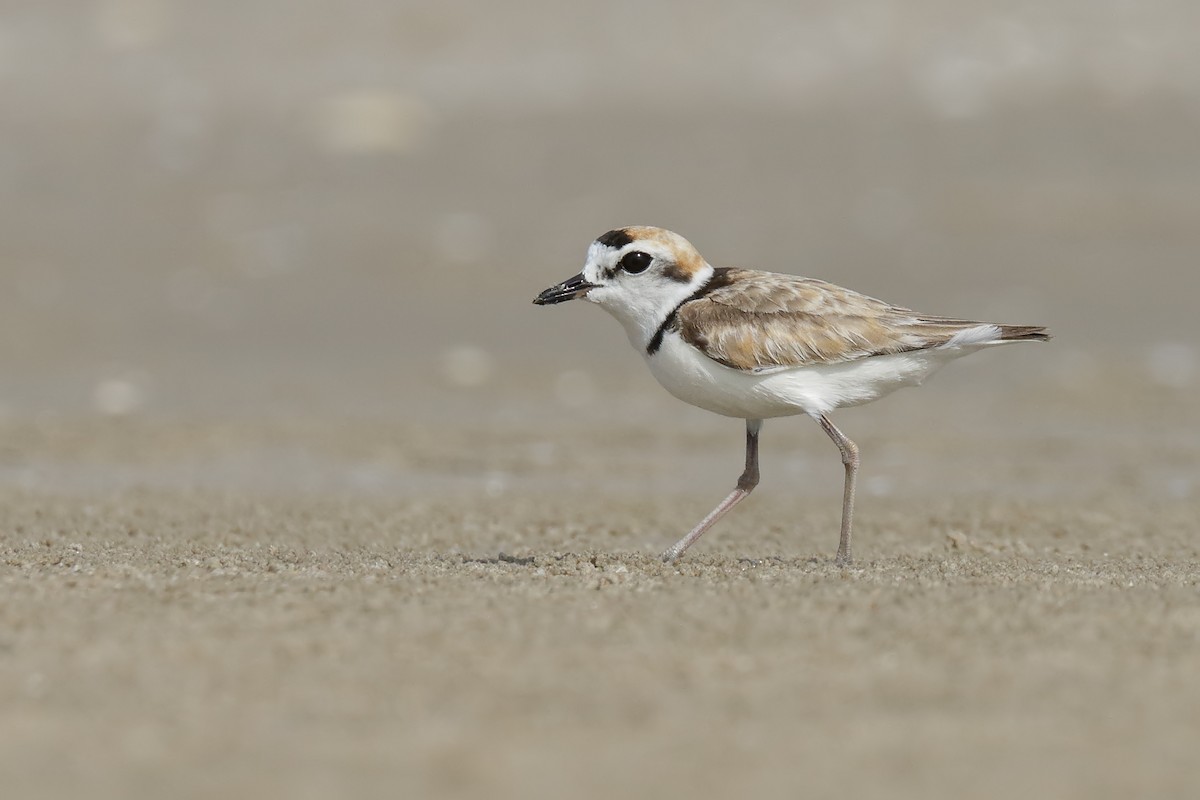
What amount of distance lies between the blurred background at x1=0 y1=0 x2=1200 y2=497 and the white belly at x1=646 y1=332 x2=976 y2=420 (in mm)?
2770

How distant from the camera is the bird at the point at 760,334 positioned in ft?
19.7

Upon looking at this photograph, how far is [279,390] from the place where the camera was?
1128cm

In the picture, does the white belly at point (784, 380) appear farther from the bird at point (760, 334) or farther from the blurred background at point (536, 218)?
the blurred background at point (536, 218)

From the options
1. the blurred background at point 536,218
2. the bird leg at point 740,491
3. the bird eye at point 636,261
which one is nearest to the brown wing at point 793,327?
the bird eye at point 636,261

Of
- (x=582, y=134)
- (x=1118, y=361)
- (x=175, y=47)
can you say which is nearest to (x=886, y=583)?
(x=1118, y=361)

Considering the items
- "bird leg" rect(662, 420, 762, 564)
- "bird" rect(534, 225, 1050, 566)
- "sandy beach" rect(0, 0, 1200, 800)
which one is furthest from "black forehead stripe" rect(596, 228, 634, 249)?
"sandy beach" rect(0, 0, 1200, 800)

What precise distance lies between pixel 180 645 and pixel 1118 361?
9418 millimetres

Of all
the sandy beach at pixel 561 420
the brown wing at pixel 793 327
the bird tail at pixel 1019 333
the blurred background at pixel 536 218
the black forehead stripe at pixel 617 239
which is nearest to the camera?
the sandy beach at pixel 561 420

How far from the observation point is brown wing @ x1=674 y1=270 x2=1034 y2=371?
19.6 feet

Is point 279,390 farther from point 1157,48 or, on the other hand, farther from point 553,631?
point 1157,48

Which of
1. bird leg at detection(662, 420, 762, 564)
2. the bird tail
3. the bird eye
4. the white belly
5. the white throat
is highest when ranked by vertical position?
the bird eye

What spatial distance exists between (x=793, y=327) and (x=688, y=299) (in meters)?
0.42

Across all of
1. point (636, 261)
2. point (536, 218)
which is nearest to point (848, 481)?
point (636, 261)

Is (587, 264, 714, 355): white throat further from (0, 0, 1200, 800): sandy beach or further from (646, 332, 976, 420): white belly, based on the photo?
(0, 0, 1200, 800): sandy beach
